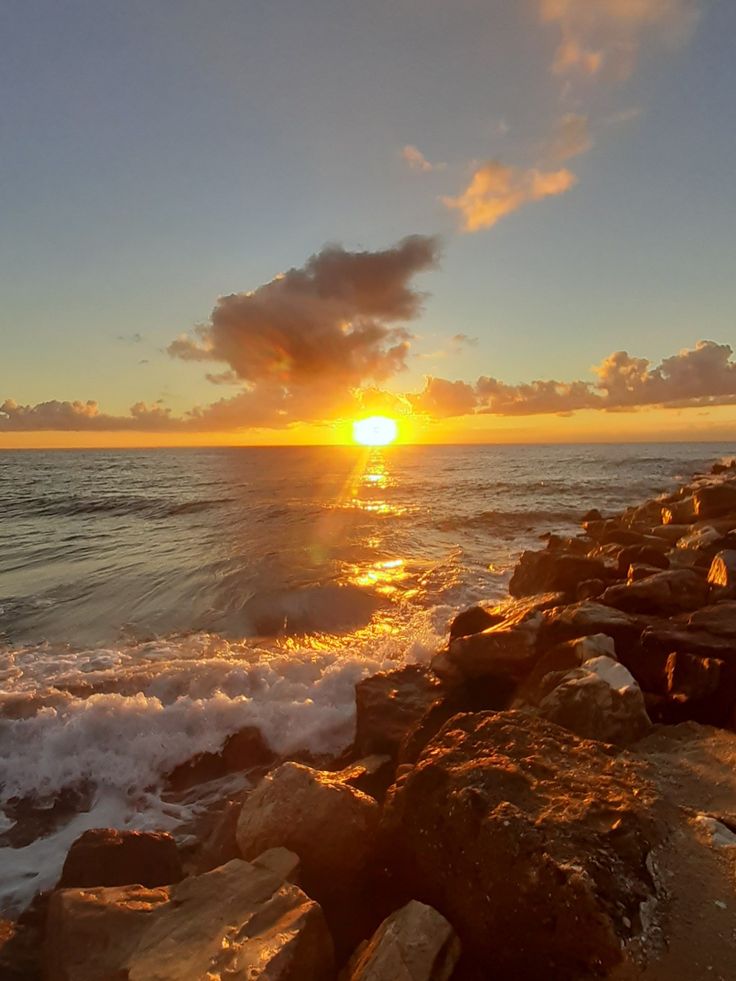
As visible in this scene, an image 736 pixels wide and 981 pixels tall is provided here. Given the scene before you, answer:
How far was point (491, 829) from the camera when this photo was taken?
348 centimetres

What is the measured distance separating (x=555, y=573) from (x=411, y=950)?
8872 mm

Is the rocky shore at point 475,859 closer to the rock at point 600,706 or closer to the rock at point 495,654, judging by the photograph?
the rock at point 600,706

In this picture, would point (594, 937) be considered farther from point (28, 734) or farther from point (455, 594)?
point (455, 594)

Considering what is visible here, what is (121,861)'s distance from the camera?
191 inches

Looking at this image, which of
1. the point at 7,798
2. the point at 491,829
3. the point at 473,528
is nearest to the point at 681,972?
the point at 491,829

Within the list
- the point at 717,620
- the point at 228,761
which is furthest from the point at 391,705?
the point at 717,620

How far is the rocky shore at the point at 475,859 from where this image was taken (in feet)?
10.2

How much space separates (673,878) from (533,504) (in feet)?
105

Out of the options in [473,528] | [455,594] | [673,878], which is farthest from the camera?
[473,528]

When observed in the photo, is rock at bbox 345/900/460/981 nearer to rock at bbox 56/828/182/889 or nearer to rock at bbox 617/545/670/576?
rock at bbox 56/828/182/889

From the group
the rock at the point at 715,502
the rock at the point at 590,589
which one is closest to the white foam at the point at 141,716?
the rock at the point at 590,589

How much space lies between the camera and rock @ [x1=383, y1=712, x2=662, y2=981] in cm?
304

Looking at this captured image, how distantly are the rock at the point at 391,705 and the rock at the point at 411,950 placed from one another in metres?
2.93

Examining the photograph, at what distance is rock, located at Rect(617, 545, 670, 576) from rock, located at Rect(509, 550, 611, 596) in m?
0.36
